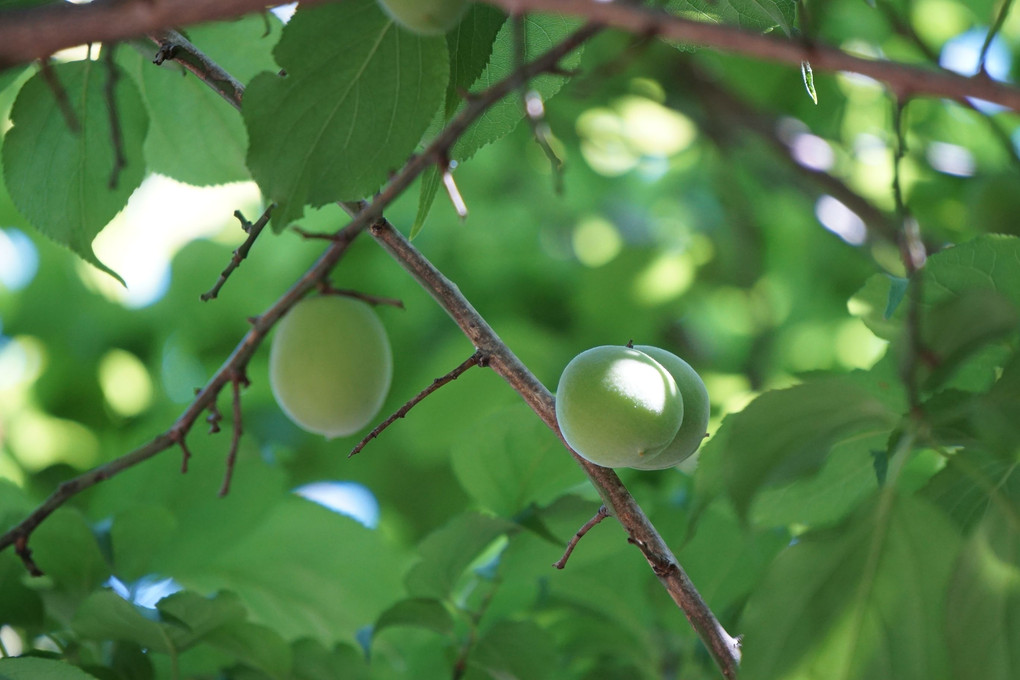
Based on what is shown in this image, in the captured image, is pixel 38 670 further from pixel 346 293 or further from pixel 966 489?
pixel 966 489

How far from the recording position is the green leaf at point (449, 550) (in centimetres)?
85

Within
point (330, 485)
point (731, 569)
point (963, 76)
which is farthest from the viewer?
point (330, 485)

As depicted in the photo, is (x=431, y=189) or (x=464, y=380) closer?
(x=431, y=189)

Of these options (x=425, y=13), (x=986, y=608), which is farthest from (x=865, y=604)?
(x=425, y=13)

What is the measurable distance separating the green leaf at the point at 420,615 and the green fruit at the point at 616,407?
29 cm

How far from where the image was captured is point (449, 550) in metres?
0.88

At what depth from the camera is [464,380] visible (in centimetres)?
190

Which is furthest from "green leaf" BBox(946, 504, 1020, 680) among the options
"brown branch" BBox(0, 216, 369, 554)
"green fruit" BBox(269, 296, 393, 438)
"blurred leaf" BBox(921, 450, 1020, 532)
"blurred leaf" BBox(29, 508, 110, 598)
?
"blurred leaf" BBox(29, 508, 110, 598)

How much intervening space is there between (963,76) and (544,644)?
2.13 feet

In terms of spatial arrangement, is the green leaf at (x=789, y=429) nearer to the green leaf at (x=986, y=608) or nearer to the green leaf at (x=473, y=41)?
the green leaf at (x=986, y=608)

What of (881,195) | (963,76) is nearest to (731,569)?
(963,76)

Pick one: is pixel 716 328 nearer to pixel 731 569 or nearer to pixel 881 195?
pixel 881 195

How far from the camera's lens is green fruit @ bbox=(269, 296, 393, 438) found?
984 mm

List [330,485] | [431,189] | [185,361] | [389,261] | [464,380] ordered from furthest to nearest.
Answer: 1. [389,261]
2. [185,361]
3. [464,380]
4. [330,485]
5. [431,189]
